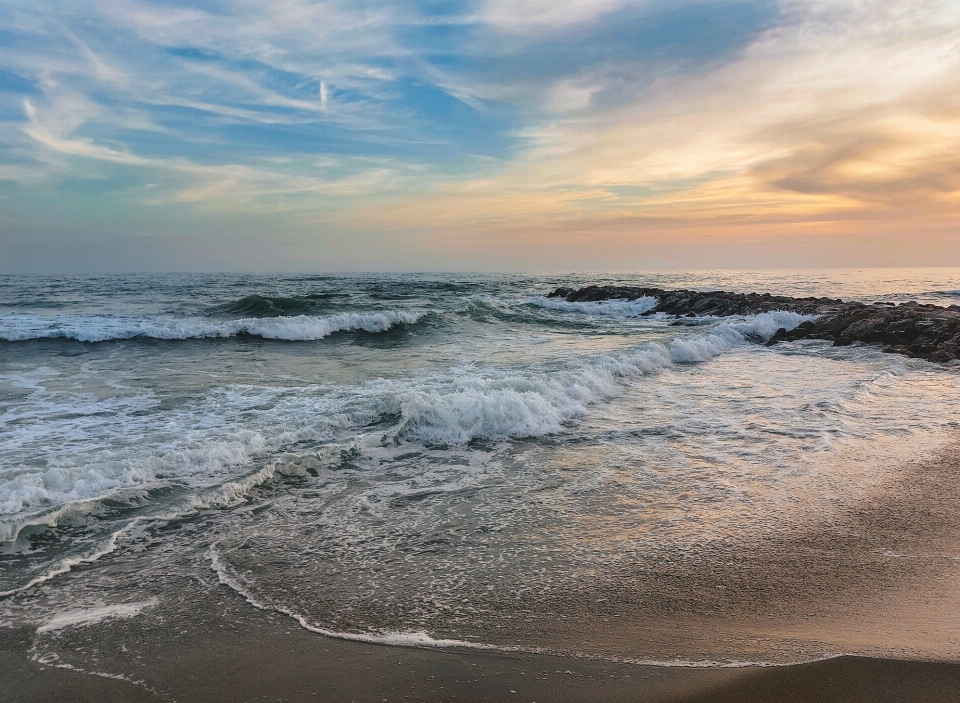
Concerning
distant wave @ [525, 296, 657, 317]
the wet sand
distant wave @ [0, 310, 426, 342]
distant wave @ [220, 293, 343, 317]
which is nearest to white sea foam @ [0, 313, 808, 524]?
the wet sand

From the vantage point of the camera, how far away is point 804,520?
14.5ft

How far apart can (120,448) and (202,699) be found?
4.56 meters

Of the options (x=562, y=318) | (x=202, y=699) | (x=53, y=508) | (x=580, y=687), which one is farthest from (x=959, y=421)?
(x=562, y=318)

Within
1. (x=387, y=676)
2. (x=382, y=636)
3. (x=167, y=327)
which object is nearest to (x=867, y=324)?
(x=382, y=636)

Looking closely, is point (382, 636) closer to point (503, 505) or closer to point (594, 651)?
point (594, 651)

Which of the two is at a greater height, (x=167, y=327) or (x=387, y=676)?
(x=167, y=327)

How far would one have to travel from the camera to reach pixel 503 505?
4.85 m

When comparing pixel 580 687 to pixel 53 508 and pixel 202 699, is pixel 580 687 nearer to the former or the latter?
pixel 202 699

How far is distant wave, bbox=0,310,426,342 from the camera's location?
→ 17297 millimetres

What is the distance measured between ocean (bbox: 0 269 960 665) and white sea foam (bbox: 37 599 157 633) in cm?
1

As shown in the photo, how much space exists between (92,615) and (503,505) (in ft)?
9.18

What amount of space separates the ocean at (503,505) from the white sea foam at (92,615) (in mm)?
14

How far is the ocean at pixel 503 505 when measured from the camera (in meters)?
3.17

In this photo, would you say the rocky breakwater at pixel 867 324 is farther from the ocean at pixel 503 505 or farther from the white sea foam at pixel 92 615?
the white sea foam at pixel 92 615
